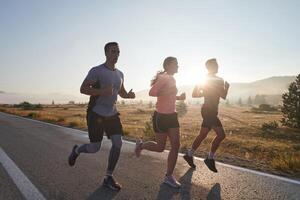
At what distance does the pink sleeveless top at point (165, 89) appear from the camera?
5160 mm

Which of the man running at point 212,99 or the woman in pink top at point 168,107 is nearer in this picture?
the woman in pink top at point 168,107

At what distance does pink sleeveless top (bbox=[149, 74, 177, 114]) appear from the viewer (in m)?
5.16

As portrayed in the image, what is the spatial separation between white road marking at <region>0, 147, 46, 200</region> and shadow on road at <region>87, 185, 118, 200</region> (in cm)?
62

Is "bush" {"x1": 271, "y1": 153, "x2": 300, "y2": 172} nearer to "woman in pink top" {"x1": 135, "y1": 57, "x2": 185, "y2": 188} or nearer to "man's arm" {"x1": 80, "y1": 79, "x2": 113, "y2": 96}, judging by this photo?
"woman in pink top" {"x1": 135, "y1": 57, "x2": 185, "y2": 188}

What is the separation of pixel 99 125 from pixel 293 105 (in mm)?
23983

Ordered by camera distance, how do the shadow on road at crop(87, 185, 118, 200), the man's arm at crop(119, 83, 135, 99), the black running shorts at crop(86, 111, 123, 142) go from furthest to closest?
the man's arm at crop(119, 83, 135, 99) < the black running shorts at crop(86, 111, 123, 142) < the shadow on road at crop(87, 185, 118, 200)

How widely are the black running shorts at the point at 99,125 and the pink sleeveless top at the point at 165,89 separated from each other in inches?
28.2

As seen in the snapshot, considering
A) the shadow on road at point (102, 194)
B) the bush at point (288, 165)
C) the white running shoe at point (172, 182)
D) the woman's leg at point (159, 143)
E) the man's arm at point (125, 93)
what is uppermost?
the man's arm at point (125, 93)

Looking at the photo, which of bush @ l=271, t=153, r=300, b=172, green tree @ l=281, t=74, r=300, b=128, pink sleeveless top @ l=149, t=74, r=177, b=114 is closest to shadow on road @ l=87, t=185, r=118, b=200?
pink sleeveless top @ l=149, t=74, r=177, b=114

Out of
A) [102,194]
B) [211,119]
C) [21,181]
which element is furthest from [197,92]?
[21,181]

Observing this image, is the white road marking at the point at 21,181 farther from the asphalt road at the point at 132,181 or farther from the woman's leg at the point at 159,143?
the woman's leg at the point at 159,143

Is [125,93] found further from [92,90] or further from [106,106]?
[92,90]

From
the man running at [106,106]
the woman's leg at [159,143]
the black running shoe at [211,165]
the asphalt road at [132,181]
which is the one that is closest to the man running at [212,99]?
the black running shoe at [211,165]

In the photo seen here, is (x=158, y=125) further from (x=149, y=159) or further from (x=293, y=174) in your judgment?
(x=293, y=174)
